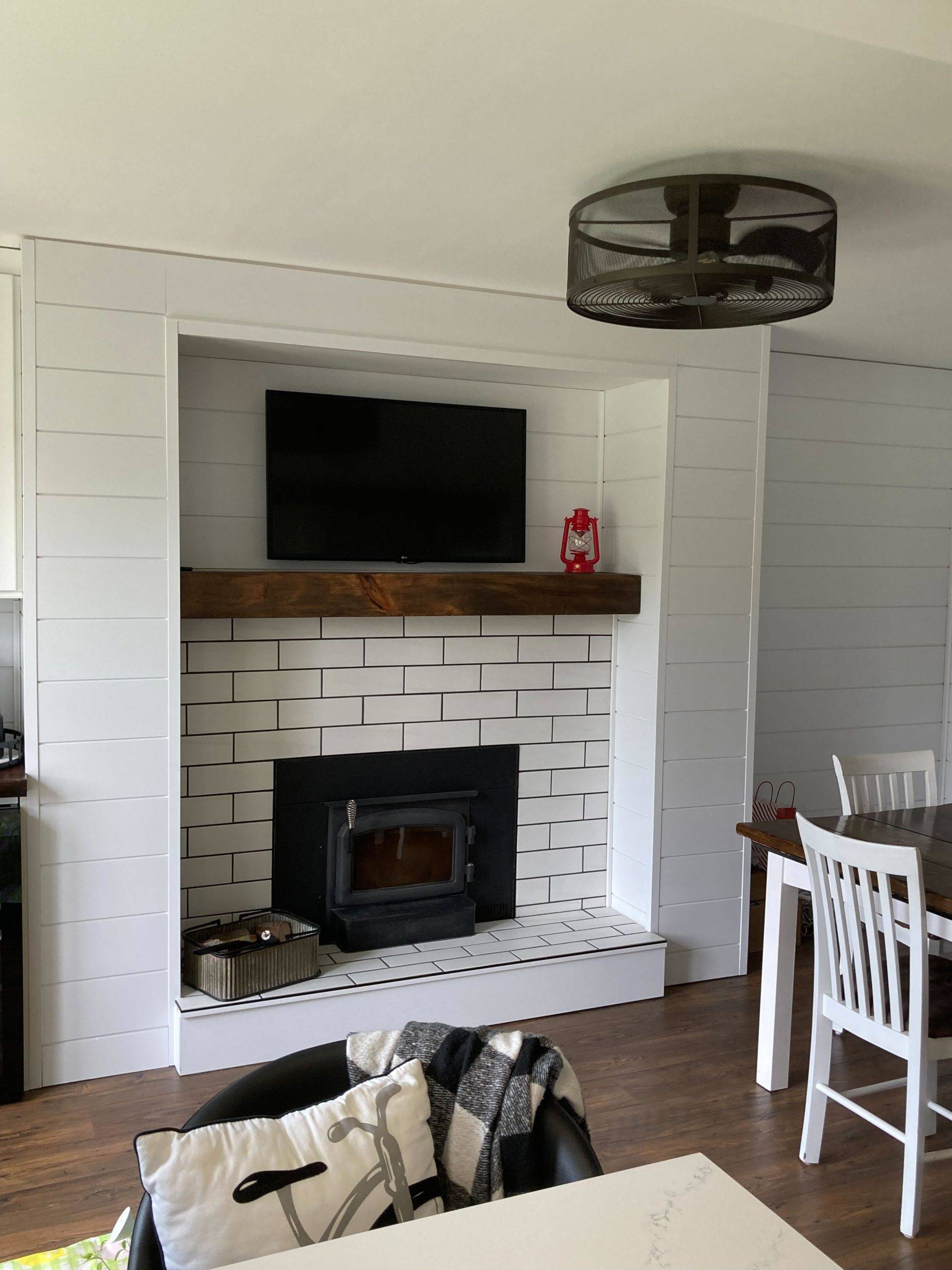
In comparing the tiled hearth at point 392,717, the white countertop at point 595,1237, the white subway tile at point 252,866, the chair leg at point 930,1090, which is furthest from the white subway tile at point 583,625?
the white countertop at point 595,1237

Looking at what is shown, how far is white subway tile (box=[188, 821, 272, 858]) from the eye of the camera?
364 cm

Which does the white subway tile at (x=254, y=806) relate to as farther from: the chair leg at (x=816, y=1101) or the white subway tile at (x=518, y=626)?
the chair leg at (x=816, y=1101)

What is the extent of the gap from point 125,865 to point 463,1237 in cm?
219

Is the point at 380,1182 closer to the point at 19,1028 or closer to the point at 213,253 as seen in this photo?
the point at 19,1028

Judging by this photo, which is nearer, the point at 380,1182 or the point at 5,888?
the point at 380,1182

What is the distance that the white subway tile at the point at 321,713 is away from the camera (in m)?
3.75

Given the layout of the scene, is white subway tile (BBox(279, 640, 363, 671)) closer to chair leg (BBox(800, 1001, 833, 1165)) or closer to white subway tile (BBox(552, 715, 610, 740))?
white subway tile (BBox(552, 715, 610, 740))

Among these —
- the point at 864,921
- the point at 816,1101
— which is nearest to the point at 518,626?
the point at 864,921

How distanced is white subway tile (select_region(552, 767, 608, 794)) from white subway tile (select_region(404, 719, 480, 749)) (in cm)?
39

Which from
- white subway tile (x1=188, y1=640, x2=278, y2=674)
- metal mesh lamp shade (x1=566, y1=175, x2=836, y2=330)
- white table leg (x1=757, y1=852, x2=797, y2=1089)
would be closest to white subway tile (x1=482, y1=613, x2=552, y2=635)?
white subway tile (x1=188, y1=640, x2=278, y2=674)

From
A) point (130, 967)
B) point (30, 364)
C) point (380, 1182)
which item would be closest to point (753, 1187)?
point (380, 1182)

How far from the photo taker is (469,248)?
3.09 meters

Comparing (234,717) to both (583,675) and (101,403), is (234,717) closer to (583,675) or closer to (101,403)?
(101,403)

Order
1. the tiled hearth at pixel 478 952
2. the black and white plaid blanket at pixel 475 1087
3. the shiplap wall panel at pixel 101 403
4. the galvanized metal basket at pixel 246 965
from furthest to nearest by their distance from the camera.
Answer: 1. the tiled hearth at pixel 478 952
2. the galvanized metal basket at pixel 246 965
3. the shiplap wall panel at pixel 101 403
4. the black and white plaid blanket at pixel 475 1087
